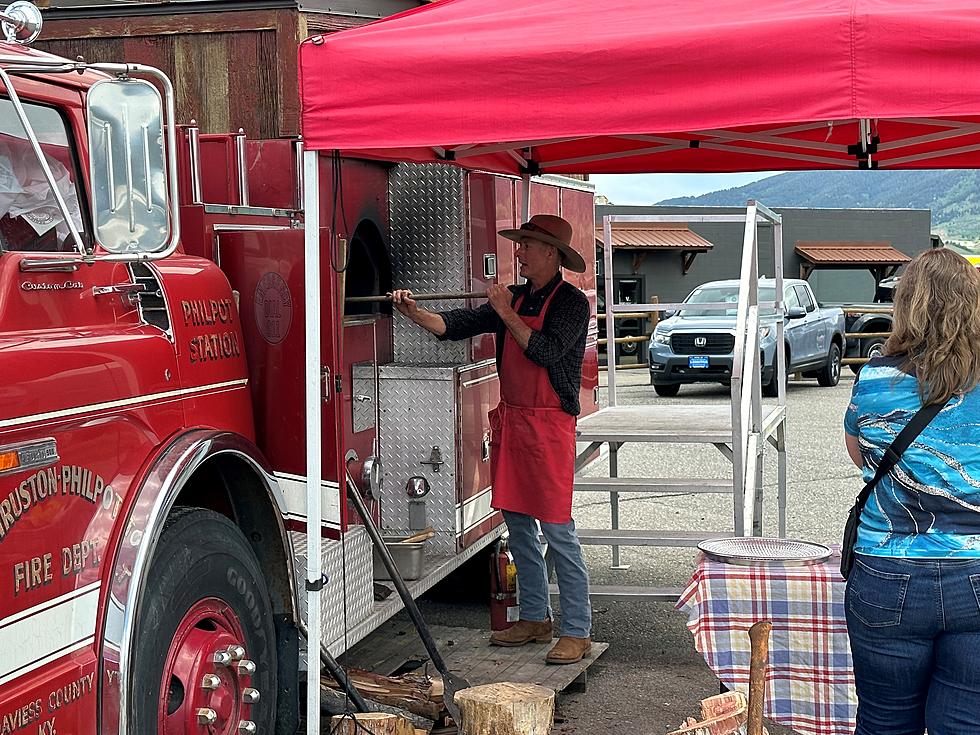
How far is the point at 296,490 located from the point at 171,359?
89 cm

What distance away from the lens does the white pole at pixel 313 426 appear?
4051 mm

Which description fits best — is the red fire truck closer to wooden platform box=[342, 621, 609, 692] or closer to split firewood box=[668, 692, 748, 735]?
wooden platform box=[342, 621, 609, 692]

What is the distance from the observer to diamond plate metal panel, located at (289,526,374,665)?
4551mm

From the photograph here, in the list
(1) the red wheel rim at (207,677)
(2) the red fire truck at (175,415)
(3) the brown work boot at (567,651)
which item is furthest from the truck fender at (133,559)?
(3) the brown work boot at (567,651)

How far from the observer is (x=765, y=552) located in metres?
4.37

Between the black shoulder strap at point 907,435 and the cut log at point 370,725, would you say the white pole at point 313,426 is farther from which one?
the black shoulder strap at point 907,435

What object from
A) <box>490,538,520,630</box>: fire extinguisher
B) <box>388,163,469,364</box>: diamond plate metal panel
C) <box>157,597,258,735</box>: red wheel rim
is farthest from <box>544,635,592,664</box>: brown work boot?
<box>157,597,258,735</box>: red wheel rim

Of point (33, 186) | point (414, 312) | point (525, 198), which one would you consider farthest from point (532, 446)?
point (33, 186)

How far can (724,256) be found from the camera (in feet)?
99.9

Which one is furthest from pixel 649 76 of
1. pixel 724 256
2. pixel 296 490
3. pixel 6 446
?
pixel 724 256

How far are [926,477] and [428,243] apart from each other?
3.10 meters

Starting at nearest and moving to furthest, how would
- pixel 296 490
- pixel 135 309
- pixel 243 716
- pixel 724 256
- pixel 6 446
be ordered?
1. pixel 6 446
2. pixel 135 309
3. pixel 243 716
4. pixel 296 490
5. pixel 724 256

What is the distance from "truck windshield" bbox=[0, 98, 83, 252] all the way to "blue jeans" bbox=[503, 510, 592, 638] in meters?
2.84

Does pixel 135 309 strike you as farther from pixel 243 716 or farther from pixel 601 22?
pixel 601 22
